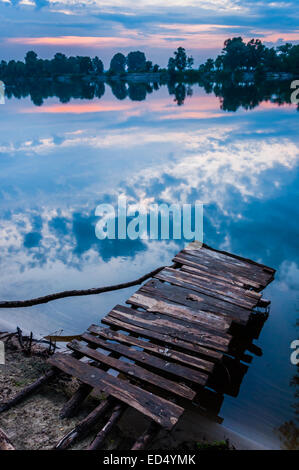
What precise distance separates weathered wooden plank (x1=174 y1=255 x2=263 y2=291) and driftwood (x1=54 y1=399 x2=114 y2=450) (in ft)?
15.1

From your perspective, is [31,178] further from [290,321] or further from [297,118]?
[297,118]

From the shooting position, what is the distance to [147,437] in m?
4.96

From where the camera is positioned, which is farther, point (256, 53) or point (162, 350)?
point (256, 53)

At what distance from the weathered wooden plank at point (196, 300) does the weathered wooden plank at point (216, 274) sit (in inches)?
37.1

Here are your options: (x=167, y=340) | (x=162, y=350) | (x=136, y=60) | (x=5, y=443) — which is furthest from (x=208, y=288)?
(x=136, y=60)

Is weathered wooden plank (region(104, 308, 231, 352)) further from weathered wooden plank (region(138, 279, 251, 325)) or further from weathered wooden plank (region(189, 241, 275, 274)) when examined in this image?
weathered wooden plank (region(189, 241, 275, 274))

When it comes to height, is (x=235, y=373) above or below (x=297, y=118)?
below

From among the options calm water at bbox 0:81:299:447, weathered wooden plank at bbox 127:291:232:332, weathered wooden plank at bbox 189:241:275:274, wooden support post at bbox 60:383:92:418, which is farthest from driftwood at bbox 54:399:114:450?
weathered wooden plank at bbox 189:241:275:274

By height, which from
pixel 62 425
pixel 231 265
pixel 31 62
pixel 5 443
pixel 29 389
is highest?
pixel 31 62

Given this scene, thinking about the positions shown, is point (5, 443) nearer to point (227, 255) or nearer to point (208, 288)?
point (208, 288)

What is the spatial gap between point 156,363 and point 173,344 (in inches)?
22.5

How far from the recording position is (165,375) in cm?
646
